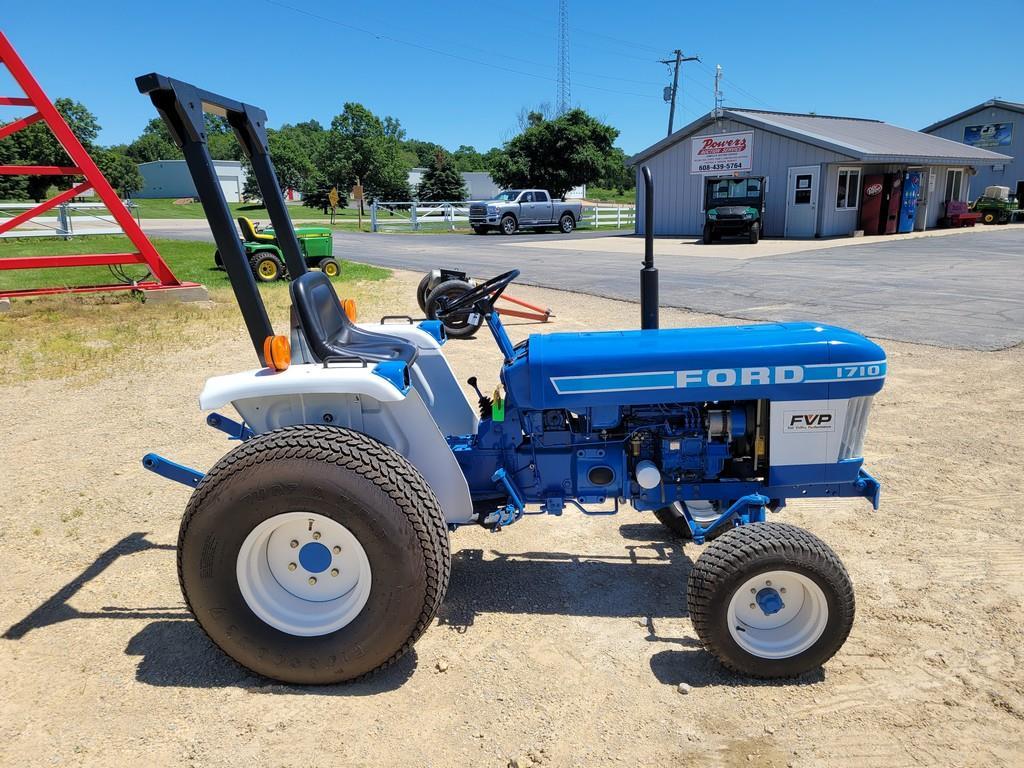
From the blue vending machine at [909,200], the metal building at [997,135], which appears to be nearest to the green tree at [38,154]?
the blue vending machine at [909,200]

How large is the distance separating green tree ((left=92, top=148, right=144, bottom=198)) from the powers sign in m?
34.1

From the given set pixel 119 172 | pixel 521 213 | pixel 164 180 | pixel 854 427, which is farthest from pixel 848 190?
pixel 164 180

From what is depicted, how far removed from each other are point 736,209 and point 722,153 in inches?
155

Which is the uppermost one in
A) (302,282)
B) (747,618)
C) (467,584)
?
(302,282)

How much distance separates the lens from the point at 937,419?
17.2ft

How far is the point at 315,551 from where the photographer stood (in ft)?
8.36

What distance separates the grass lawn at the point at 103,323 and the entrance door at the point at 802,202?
14.9 meters

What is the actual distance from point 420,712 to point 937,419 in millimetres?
4478

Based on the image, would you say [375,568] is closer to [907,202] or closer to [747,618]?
[747,618]

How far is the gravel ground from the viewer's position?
226 cm

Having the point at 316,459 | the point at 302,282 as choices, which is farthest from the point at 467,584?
the point at 302,282

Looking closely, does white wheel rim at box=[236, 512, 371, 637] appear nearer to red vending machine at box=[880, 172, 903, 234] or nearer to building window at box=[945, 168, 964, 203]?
red vending machine at box=[880, 172, 903, 234]

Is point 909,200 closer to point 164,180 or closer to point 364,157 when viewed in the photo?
point 364,157

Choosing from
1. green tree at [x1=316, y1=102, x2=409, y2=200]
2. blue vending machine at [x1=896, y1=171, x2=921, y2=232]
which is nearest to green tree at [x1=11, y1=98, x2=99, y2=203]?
green tree at [x1=316, y1=102, x2=409, y2=200]
